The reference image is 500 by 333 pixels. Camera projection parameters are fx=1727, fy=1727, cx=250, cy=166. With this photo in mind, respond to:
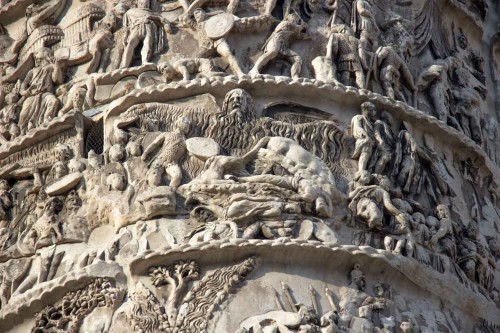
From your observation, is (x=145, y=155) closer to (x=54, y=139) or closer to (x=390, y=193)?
(x=54, y=139)

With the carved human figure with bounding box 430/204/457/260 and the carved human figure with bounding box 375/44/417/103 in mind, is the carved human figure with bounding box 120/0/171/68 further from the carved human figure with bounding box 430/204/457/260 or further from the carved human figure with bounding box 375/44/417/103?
the carved human figure with bounding box 430/204/457/260

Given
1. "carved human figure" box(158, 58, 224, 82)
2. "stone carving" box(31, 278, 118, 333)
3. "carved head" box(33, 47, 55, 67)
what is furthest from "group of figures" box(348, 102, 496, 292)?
"carved head" box(33, 47, 55, 67)

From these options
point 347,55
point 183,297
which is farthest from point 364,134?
point 183,297

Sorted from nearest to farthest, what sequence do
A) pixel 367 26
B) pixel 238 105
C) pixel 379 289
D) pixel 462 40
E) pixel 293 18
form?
pixel 379 289 < pixel 238 105 < pixel 293 18 < pixel 367 26 < pixel 462 40

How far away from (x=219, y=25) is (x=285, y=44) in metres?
0.57

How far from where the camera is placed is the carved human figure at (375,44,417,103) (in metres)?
14.4

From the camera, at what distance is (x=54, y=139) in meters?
14.2

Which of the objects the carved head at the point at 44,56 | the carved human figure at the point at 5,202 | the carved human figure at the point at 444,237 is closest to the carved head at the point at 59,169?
the carved human figure at the point at 5,202

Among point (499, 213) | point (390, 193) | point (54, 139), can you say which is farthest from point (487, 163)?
point (54, 139)

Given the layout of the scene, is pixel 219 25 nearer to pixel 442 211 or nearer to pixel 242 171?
pixel 242 171

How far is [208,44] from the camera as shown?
46.7 feet

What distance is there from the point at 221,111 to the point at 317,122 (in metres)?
0.78

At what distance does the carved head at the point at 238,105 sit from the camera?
13.6m

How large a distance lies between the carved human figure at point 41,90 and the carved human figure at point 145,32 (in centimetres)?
64
